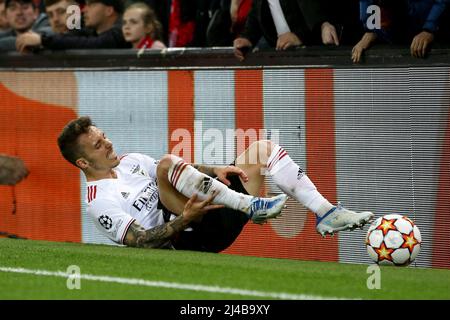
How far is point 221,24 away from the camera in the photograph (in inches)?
424

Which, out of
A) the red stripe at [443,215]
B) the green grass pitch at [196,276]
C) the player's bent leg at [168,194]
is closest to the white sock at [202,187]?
the player's bent leg at [168,194]

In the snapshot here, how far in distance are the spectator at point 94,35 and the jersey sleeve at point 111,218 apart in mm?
3015

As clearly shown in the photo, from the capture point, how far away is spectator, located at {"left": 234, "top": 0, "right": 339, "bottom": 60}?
31.6 ft

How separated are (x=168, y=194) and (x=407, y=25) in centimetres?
241

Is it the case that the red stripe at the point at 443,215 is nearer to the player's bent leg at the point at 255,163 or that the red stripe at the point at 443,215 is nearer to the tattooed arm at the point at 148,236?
the player's bent leg at the point at 255,163

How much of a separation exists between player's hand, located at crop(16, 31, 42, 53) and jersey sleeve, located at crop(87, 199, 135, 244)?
336 centimetres

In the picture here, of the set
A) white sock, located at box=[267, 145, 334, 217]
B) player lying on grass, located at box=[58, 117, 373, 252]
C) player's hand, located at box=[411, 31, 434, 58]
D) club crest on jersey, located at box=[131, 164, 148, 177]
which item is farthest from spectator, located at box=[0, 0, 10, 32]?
player's hand, located at box=[411, 31, 434, 58]

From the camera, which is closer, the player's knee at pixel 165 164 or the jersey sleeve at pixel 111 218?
the player's knee at pixel 165 164

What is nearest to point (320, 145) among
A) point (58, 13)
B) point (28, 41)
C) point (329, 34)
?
point (329, 34)

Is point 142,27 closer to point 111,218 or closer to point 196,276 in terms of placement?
point 111,218

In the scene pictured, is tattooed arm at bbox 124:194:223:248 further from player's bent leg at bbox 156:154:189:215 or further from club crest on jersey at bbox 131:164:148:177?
club crest on jersey at bbox 131:164:148:177

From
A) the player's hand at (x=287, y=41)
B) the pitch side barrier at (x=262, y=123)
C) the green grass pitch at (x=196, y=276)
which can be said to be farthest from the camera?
the player's hand at (x=287, y=41)

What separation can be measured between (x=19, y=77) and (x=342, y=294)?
240 inches

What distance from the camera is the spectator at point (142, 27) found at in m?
11.1
